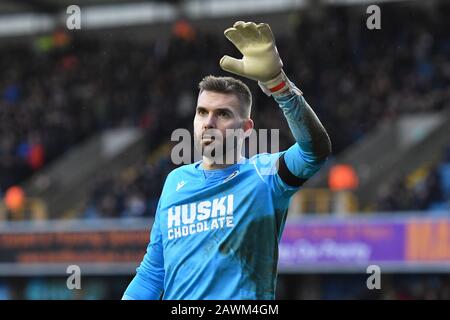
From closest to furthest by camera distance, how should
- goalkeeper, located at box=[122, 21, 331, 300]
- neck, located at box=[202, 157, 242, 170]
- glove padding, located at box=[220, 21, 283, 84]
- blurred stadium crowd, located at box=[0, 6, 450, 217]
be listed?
1. glove padding, located at box=[220, 21, 283, 84]
2. goalkeeper, located at box=[122, 21, 331, 300]
3. neck, located at box=[202, 157, 242, 170]
4. blurred stadium crowd, located at box=[0, 6, 450, 217]

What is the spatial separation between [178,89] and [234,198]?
21.1 meters

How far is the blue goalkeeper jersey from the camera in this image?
4.32 metres

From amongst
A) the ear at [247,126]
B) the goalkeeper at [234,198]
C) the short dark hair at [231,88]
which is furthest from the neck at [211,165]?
the short dark hair at [231,88]

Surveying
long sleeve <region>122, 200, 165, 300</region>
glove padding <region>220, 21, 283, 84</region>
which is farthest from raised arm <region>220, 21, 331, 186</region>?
long sleeve <region>122, 200, 165, 300</region>

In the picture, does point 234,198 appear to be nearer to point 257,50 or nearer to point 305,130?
point 305,130

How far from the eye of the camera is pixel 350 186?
1991cm

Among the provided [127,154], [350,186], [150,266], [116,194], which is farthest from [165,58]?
[150,266]

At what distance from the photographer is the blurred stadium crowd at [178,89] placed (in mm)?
21438

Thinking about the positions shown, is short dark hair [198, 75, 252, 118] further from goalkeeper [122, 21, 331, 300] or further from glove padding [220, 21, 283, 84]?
glove padding [220, 21, 283, 84]

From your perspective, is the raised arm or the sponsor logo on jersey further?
the sponsor logo on jersey

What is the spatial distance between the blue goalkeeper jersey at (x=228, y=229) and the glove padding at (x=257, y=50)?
388 millimetres

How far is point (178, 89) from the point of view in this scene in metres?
25.5

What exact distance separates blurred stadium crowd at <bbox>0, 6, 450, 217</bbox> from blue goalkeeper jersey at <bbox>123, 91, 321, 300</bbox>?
1187 centimetres

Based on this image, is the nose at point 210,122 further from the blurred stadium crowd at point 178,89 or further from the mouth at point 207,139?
the blurred stadium crowd at point 178,89
